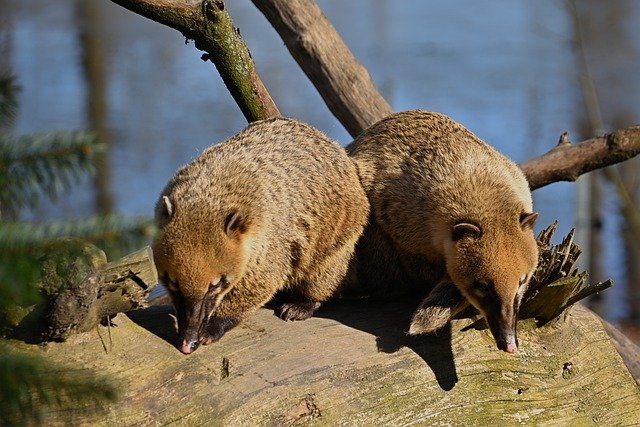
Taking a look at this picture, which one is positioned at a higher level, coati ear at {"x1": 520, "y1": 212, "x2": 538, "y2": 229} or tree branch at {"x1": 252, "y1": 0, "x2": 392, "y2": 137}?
tree branch at {"x1": 252, "y1": 0, "x2": 392, "y2": 137}

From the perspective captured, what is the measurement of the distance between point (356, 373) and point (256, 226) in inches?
32.2

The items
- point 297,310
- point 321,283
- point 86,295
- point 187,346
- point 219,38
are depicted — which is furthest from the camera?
point 219,38

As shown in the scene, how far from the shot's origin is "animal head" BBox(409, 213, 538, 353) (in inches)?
171

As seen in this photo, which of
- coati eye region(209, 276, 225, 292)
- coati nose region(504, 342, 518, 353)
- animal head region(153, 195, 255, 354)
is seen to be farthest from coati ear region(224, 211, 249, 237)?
coati nose region(504, 342, 518, 353)

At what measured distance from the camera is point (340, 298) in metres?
5.05

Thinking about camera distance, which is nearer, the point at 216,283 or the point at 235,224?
the point at 216,283

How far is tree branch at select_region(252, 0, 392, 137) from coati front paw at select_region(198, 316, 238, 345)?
2.52m

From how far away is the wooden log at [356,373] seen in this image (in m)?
3.76

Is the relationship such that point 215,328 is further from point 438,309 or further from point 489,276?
point 489,276

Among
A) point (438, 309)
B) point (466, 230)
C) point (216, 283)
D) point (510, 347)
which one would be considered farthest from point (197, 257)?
point (510, 347)

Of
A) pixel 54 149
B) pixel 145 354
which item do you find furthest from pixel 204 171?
pixel 54 149

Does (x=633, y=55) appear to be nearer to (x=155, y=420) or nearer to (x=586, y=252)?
(x=586, y=252)

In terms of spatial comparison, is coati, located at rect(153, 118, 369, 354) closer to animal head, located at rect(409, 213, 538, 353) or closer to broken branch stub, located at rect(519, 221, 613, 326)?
animal head, located at rect(409, 213, 538, 353)

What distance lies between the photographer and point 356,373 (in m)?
4.27
